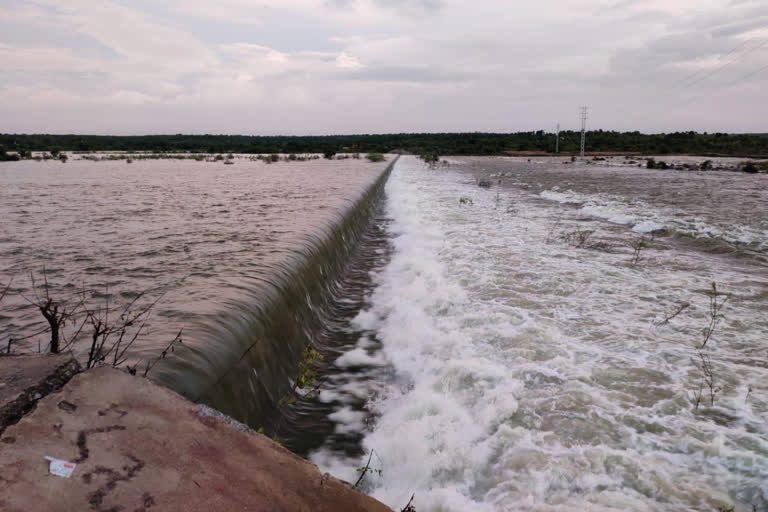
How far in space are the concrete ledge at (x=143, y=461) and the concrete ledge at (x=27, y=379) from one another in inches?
2.3

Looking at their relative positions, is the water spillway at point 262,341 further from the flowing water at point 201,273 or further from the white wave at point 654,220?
the white wave at point 654,220

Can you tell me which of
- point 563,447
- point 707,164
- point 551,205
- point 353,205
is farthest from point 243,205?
point 707,164

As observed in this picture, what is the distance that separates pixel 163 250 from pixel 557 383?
595 centimetres

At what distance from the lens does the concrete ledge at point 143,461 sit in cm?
174

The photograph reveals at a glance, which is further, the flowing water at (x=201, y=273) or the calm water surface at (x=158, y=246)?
the calm water surface at (x=158, y=246)

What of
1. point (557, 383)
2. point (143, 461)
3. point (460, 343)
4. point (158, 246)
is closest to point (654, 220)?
point (460, 343)

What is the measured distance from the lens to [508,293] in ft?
24.9

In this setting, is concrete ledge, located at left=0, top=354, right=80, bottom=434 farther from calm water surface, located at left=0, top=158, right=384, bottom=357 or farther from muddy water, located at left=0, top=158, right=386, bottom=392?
calm water surface, located at left=0, top=158, right=384, bottom=357

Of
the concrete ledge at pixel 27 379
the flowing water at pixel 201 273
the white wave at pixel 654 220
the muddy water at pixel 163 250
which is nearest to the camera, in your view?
the concrete ledge at pixel 27 379

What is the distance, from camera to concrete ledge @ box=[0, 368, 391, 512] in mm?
1743

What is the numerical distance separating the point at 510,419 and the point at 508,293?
3615 millimetres

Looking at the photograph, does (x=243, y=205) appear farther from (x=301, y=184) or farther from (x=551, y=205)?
(x=551, y=205)

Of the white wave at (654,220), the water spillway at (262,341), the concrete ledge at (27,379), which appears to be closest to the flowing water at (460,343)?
the water spillway at (262,341)

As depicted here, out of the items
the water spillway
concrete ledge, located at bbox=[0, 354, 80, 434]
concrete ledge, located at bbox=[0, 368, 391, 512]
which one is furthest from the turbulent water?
concrete ledge, located at bbox=[0, 354, 80, 434]
